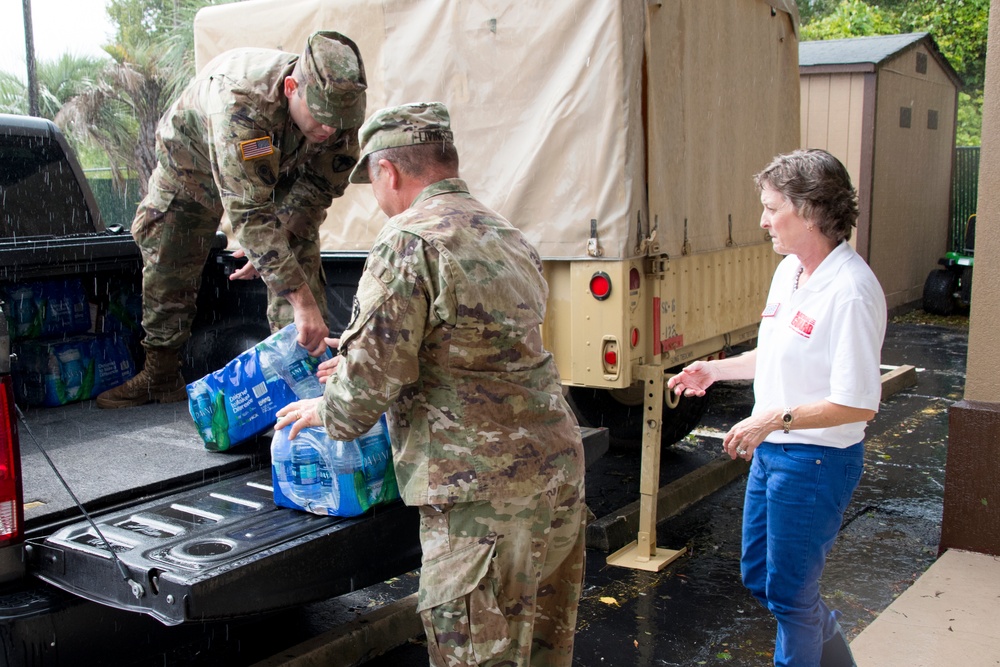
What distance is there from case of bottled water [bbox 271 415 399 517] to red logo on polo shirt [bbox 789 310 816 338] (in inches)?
49.7

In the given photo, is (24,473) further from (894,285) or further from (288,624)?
(894,285)

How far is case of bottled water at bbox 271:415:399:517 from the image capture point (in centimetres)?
278

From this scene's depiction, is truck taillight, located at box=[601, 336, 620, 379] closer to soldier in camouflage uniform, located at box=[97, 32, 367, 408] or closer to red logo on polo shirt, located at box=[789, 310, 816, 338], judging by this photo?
soldier in camouflage uniform, located at box=[97, 32, 367, 408]

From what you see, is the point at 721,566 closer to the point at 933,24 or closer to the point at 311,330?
the point at 311,330

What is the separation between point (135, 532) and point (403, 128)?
1.33 metres

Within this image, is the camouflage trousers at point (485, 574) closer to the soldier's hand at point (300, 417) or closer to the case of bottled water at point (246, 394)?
the soldier's hand at point (300, 417)

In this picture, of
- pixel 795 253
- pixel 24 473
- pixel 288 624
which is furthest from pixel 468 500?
pixel 288 624

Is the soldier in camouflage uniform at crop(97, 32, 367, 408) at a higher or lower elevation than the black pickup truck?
higher

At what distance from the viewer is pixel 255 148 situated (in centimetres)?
355

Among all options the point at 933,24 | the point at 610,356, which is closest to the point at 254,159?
the point at 610,356

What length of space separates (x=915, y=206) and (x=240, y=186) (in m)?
12.8

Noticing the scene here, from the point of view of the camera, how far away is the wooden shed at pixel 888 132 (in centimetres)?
1243


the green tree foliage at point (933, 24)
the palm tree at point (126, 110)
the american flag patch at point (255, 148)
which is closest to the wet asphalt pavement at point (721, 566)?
the american flag patch at point (255, 148)

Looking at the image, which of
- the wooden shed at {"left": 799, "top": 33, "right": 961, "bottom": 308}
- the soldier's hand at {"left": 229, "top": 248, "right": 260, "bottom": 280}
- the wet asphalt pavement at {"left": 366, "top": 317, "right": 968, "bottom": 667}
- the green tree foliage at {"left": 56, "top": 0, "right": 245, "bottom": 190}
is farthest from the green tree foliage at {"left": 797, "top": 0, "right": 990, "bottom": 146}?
the soldier's hand at {"left": 229, "top": 248, "right": 260, "bottom": 280}
